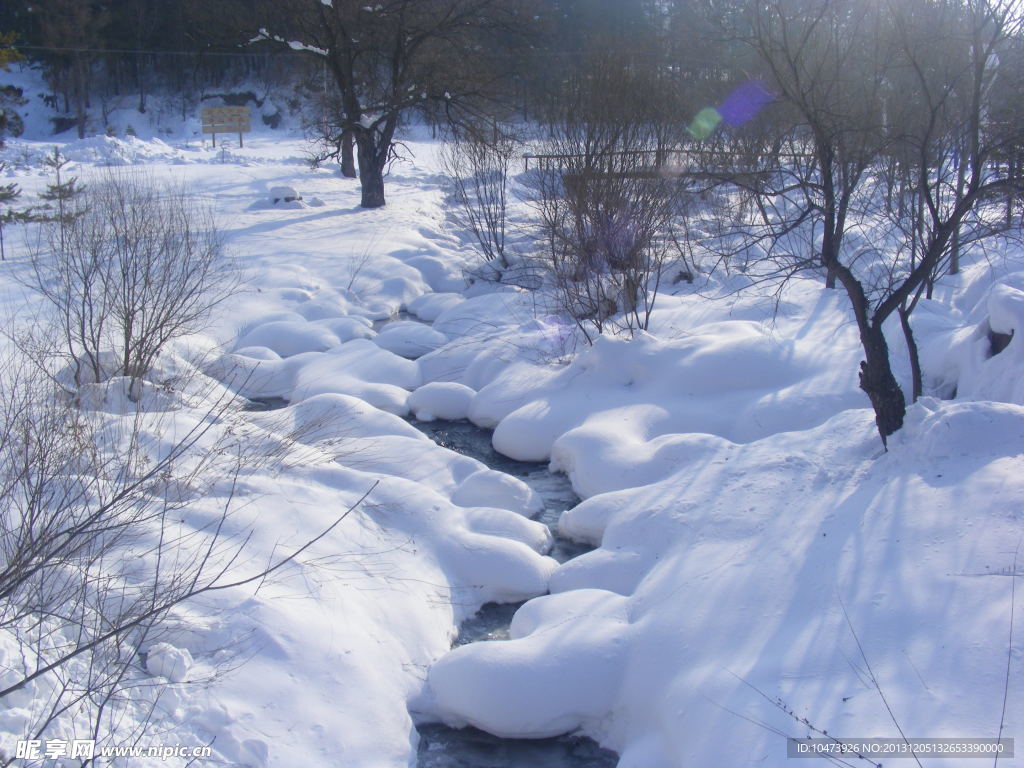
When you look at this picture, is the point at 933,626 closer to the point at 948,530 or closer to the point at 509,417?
the point at 948,530

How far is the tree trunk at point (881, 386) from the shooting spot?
646cm

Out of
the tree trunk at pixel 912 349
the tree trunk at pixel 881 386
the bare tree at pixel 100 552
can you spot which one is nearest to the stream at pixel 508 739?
the bare tree at pixel 100 552

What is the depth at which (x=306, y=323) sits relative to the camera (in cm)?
1276

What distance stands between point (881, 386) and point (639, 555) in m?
2.26

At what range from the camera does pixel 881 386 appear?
255 inches

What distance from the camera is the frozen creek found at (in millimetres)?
4918

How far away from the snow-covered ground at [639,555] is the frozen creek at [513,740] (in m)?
0.10

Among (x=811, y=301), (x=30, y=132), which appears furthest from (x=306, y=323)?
(x=30, y=132)

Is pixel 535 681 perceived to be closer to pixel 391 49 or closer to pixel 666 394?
pixel 666 394

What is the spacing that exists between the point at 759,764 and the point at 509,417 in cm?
592

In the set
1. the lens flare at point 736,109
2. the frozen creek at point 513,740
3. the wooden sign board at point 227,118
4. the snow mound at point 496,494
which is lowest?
the frozen creek at point 513,740

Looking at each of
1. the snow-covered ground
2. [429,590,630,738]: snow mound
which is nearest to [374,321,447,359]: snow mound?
the snow-covered ground

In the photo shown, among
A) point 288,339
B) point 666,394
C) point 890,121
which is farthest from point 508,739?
point 890,121

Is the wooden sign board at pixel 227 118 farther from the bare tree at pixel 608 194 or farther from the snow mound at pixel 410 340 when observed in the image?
the snow mound at pixel 410 340
